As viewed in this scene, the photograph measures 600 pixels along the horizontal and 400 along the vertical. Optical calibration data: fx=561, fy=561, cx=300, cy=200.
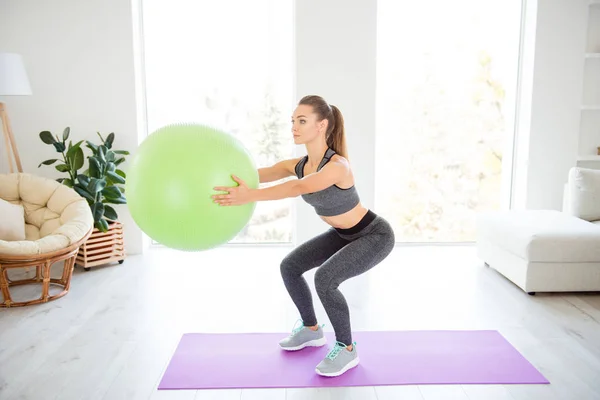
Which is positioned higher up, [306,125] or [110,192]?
[306,125]

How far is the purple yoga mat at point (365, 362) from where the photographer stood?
2461 mm

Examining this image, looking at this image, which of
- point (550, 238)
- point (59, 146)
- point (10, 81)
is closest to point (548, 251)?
point (550, 238)

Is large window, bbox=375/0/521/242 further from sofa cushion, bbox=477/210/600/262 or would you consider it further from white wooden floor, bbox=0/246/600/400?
sofa cushion, bbox=477/210/600/262

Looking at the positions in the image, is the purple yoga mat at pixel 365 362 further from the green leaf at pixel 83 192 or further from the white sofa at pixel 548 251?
the green leaf at pixel 83 192

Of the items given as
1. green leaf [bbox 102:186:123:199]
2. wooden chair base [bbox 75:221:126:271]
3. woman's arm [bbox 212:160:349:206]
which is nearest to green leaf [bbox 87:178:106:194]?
green leaf [bbox 102:186:123:199]

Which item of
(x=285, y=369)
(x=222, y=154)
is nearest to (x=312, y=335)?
(x=285, y=369)

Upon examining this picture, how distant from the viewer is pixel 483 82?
493 centimetres

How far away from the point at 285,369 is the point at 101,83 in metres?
3.03

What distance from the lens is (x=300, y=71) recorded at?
15.1 ft

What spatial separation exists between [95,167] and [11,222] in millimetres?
722

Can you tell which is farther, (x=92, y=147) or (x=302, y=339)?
(x=92, y=147)

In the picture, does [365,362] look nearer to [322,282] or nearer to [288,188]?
[322,282]

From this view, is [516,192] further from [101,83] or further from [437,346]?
[101,83]

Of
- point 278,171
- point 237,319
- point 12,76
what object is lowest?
point 237,319
